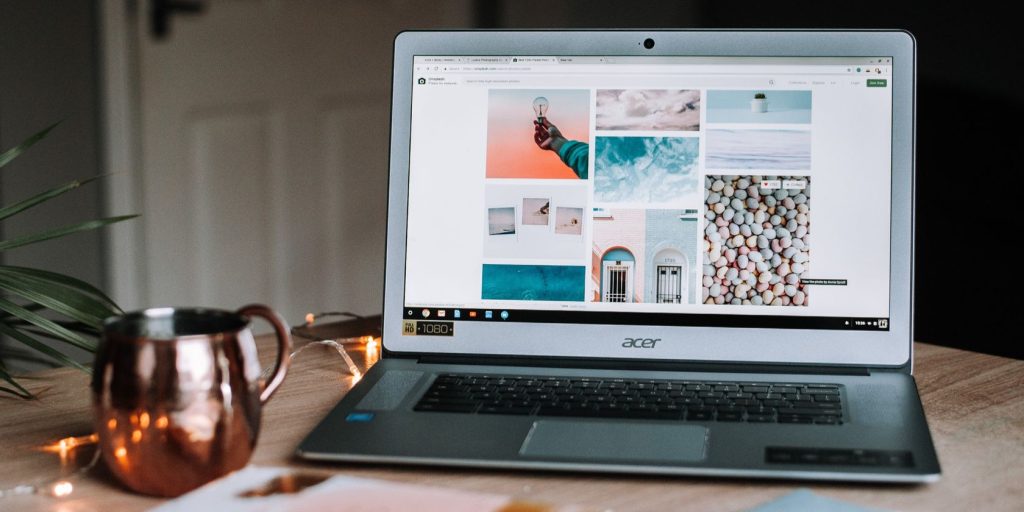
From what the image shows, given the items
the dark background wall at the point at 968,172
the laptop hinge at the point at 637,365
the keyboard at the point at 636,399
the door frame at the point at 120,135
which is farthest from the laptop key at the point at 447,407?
the door frame at the point at 120,135

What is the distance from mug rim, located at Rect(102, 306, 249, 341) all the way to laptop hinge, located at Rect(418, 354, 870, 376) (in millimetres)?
281

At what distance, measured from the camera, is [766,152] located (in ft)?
3.03

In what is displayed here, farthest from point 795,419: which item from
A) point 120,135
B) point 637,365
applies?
point 120,135

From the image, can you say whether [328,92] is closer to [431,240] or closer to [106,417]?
[431,240]

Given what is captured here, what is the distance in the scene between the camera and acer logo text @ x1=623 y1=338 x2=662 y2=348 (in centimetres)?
94

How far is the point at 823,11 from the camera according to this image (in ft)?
7.10

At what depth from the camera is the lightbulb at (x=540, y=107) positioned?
95 cm

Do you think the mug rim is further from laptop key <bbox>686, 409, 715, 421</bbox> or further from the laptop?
laptop key <bbox>686, 409, 715, 421</bbox>

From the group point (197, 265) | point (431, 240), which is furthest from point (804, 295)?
point (197, 265)

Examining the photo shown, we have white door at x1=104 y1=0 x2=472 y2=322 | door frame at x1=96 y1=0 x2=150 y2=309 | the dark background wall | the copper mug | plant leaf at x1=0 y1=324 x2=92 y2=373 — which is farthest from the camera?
white door at x1=104 y1=0 x2=472 y2=322

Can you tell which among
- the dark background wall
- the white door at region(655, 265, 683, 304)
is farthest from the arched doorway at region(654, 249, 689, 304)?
the dark background wall

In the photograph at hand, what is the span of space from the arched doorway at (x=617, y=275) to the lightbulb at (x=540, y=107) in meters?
0.14

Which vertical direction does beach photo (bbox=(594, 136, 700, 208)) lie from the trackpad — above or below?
above

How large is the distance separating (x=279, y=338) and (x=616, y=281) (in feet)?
1.12
